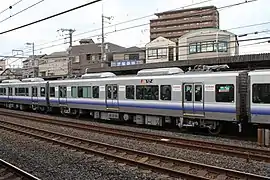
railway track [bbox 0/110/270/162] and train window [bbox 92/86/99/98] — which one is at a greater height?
train window [bbox 92/86/99/98]

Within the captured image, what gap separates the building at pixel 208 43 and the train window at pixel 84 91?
16886 mm

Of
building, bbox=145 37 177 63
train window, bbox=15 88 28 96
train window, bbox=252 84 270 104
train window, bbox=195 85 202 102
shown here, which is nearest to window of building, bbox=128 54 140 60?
building, bbox=145 37 177 63

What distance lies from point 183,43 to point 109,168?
35885 mm

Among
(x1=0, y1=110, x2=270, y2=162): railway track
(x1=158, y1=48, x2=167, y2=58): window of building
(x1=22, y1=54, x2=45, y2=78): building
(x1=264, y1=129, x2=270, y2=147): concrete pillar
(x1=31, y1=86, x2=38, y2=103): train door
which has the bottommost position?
(x1=0, y1=110, x2=270, y2=162): railway track

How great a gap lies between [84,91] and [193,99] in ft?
30.1

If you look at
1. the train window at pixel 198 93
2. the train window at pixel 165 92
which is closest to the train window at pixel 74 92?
the train window at pixel 165 92

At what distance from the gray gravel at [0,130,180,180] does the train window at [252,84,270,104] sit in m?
6.11

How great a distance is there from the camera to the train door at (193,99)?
1486 centimetres

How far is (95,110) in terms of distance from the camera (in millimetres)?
21438

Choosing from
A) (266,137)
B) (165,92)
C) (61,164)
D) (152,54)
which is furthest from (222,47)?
(61,164)

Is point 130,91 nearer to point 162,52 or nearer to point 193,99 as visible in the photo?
point 193,99

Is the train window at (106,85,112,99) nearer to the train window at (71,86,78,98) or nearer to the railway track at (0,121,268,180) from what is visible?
the train window at (71,86,78,98)

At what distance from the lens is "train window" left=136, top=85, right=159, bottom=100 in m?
17.0

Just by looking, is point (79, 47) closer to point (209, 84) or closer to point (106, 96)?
point (106, 96)
